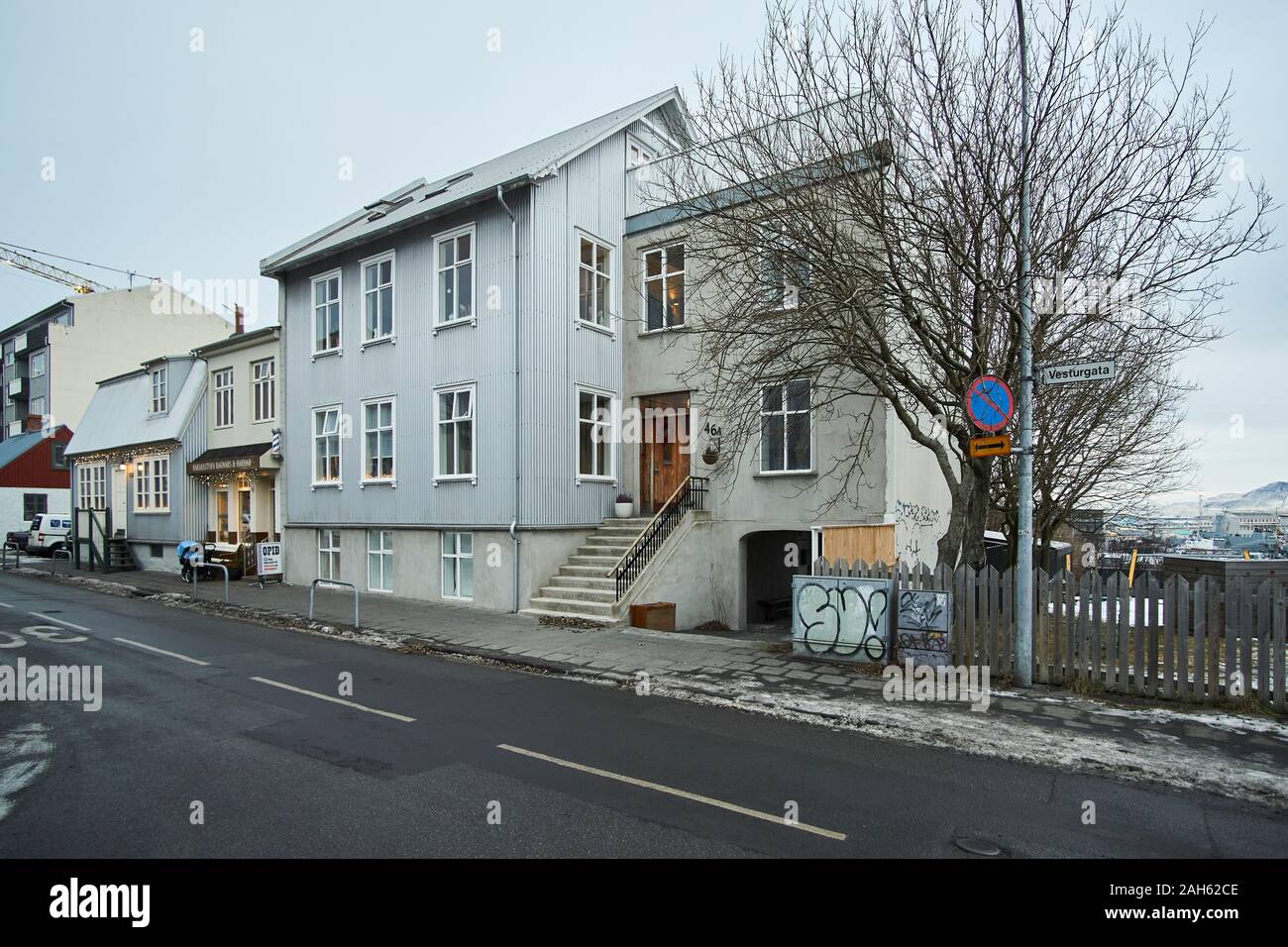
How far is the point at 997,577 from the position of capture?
9.50 meters

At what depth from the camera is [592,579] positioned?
14.8 meters

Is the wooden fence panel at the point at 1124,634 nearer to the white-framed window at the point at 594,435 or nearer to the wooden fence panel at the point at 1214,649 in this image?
the wooden fence panel at the point at 1214,649

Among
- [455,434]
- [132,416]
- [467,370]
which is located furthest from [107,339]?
[467,370]

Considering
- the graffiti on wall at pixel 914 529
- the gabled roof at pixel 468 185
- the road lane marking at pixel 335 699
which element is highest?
the gabled roof at pixel 468 185

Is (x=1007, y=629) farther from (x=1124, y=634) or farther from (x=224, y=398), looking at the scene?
(x=224, y=398)

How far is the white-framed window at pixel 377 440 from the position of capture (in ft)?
59.9

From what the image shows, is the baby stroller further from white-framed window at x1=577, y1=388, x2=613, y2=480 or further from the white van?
the white van

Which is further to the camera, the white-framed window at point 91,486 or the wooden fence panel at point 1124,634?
the white-framed window at point 91,486

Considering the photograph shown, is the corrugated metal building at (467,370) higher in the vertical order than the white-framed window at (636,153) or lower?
lower

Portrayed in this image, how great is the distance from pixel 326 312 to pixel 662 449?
34.0ft

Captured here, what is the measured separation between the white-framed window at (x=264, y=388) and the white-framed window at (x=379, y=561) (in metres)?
6.99

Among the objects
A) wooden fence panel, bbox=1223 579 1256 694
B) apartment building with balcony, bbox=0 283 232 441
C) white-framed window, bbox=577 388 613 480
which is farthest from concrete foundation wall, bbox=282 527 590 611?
apartment building with balcony, bbox=0 283 232 441

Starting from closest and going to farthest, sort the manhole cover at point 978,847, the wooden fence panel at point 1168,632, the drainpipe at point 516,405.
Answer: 1. the manhole cover at point 978,847
2. the wooden fence panel at point 1168,632
3. the drainpipe at point 516,405

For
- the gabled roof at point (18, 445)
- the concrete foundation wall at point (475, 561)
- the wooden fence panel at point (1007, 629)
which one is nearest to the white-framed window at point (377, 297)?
the concrete foundation wall at point (475, 561)
